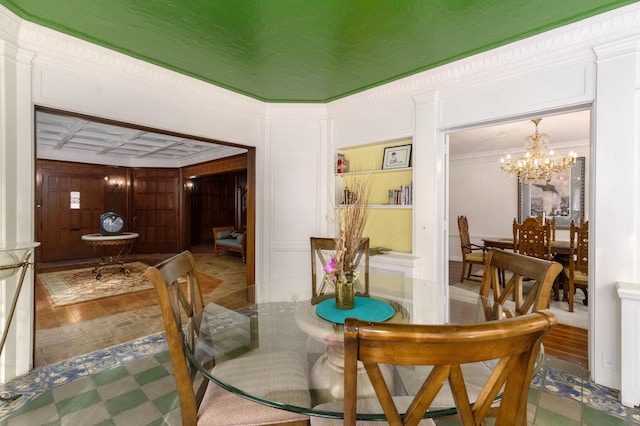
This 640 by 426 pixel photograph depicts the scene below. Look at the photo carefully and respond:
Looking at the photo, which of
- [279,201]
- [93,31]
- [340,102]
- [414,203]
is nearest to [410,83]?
[340,102]

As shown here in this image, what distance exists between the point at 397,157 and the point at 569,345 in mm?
2490

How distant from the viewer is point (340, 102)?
3.81 metres

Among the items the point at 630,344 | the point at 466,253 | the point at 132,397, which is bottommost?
the point at 132,397

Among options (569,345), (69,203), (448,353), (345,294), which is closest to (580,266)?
(569,345)

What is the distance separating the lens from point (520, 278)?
1.65m

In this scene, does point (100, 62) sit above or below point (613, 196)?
above

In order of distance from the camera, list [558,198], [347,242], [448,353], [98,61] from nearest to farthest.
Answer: [448,353]
[347,242]
[98,61]
[558,198]

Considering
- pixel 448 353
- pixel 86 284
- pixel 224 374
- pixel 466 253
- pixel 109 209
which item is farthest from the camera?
pixel 109 209

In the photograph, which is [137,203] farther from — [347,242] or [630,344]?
[630,344]

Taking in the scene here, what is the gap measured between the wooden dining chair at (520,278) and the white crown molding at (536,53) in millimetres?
1748

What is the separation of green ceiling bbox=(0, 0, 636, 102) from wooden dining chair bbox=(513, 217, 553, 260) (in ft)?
8.90

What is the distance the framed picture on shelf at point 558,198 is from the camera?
5.41 m

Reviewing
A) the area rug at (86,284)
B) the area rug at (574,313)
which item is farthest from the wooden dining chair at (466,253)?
the area rug at (86,284)

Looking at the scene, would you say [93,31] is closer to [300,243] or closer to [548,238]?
[300,243]
